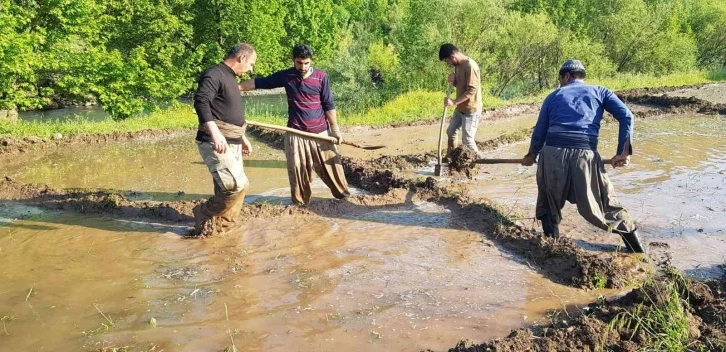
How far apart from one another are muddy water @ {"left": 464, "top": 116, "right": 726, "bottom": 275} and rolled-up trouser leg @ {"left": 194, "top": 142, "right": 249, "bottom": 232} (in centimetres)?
308

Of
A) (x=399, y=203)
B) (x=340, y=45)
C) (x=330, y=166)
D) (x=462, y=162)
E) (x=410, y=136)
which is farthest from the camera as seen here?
(x=340, y=45)

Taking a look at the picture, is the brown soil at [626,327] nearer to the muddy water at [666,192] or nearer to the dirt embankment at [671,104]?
the muddy water at [666,192]

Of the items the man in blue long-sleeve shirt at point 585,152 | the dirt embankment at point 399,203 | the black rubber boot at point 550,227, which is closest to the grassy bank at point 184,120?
the dirt embankment at point 399,203

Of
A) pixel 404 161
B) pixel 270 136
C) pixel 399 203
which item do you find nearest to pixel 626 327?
pixel 399 203

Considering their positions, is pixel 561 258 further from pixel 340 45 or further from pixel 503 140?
pixel 340 45

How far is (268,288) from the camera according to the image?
425 centimetres

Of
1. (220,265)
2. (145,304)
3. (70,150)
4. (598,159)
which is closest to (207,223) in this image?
(220,265)

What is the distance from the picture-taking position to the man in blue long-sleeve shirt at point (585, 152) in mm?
4676

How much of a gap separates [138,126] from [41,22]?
4772mm

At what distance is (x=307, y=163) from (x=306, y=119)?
0.53 meters

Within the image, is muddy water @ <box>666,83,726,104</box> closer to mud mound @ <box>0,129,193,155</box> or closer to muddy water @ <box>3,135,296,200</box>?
muddy water @ <box>3,135,296,200</box>

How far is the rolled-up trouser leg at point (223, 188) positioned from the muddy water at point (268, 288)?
215 millimetres

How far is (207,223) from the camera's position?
5.44 meters

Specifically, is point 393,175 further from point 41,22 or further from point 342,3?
point 342,3
